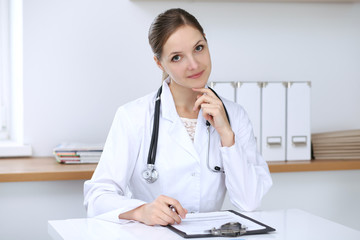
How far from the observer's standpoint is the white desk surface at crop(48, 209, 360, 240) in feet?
4.76

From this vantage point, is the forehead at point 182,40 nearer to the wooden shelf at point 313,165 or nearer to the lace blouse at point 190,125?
the lace blouse at point 190,125

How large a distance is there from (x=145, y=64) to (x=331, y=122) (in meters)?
1.13

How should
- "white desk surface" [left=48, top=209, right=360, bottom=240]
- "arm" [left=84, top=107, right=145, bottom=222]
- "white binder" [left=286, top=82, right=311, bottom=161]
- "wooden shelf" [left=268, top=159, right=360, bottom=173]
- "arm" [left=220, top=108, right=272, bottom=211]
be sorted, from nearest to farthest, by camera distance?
"white desk surface" [left=48, top=209, right=360, bottom=240] < "arm" [left=84, top=107, right=145, bottom=222] < "arm" [left=220, top=108, right=272, bottom=211] < "wooden shelf" [left=268, top=159, right=360, bottom=173] < "white binder" [left=286, top=82, right=311, bottom=161]

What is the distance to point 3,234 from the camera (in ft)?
7.83

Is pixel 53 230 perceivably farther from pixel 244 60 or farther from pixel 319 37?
pixel 319 37

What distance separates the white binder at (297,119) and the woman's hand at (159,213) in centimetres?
129

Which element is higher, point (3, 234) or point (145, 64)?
point (145, 64)

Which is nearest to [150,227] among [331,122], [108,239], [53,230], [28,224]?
[108,239]

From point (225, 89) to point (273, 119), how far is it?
290mm

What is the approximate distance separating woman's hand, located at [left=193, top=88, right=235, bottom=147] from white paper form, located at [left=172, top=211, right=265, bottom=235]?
254 millimetres

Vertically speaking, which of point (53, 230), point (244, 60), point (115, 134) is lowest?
point (53, 230)

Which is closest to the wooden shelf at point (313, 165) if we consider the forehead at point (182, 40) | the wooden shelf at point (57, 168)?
the wooden shelf at point (57, 168)

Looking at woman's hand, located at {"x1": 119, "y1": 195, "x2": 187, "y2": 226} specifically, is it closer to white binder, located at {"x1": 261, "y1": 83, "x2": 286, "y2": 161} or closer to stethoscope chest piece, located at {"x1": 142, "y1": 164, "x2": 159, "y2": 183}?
stethoscope chest piece, located at {"x1": 142, "y1": 164, "x2": 159, "y2": 183}

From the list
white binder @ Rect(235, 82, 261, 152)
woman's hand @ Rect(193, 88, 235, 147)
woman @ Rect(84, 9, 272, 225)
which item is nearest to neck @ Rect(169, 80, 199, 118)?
woman @ Rect(84, 9, 272, 225)
